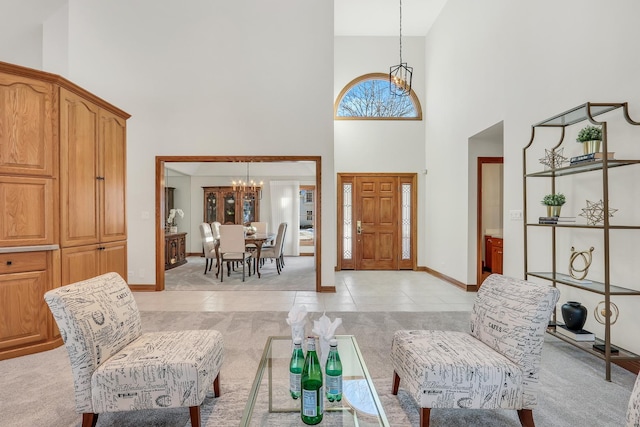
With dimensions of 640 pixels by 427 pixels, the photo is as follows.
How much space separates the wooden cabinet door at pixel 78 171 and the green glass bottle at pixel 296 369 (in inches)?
102

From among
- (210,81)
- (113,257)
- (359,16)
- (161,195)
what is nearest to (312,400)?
(113,257)

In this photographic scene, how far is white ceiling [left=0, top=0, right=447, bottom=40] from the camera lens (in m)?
4.38

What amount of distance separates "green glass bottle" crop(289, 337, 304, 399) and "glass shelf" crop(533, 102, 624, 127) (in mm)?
2639

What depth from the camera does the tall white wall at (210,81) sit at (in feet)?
15.8

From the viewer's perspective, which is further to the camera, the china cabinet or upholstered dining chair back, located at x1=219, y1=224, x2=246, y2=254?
the china cabinet

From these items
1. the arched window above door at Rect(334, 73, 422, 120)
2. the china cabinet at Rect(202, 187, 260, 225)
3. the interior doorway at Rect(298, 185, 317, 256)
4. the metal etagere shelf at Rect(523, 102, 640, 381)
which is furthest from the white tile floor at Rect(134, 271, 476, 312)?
the china cabinet at Rect(202, 187, 260, 225)

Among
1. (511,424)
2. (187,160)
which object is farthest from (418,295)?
(187,160)

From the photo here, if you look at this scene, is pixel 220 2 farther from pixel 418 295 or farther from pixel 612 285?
pixel 612 285

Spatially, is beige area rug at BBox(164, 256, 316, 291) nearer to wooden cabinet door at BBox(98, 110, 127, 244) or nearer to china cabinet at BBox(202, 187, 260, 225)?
wooden cabinet door at BBox(98, 110, 127, 244)

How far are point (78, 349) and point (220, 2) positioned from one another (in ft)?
16.6

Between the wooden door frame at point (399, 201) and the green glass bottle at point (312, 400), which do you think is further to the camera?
the wooden door frame at point (399, 201)

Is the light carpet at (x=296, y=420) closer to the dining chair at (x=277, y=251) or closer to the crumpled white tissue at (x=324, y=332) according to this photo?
the crumpled white tissue at (x=324, y=332)

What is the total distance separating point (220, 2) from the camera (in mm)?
4832

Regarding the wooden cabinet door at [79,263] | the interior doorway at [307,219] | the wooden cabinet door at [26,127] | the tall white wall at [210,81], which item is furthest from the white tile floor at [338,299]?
the interior doorway at [307,219]
